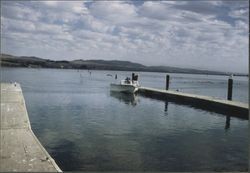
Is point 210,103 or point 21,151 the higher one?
point 21,151

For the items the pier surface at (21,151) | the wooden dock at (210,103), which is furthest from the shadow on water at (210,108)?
the pier surface at (21,151)

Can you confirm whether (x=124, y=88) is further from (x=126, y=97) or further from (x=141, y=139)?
(x=141, y=139)

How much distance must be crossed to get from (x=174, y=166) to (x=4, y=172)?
7.96 metres

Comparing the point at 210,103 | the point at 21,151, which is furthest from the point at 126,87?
the point at 21,151

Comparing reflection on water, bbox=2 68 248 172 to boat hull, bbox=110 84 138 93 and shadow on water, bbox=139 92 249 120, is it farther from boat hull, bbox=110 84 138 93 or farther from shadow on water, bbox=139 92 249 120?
boat hull, bbox=110 84 138 93

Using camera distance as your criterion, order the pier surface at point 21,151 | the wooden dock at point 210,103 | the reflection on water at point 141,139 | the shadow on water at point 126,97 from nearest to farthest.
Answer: the pier surface at point 21,151
the reflection on water at point 141,139
the wooden dock at point 210,103
the shadow on water at point 126,97

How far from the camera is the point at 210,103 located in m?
37.0

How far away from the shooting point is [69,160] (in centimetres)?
1598

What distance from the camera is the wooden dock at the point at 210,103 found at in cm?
3234

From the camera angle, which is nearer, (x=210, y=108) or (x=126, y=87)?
(x=210, y=108)

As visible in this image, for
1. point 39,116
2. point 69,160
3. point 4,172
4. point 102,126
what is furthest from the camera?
point 39,116

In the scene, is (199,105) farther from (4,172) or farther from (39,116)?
(4,172)

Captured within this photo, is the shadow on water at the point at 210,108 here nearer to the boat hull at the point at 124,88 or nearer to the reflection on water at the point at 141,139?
the reflection on water at the point at 141,139

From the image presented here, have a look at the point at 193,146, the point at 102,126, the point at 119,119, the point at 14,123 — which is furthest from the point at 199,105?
the point at 14,123
